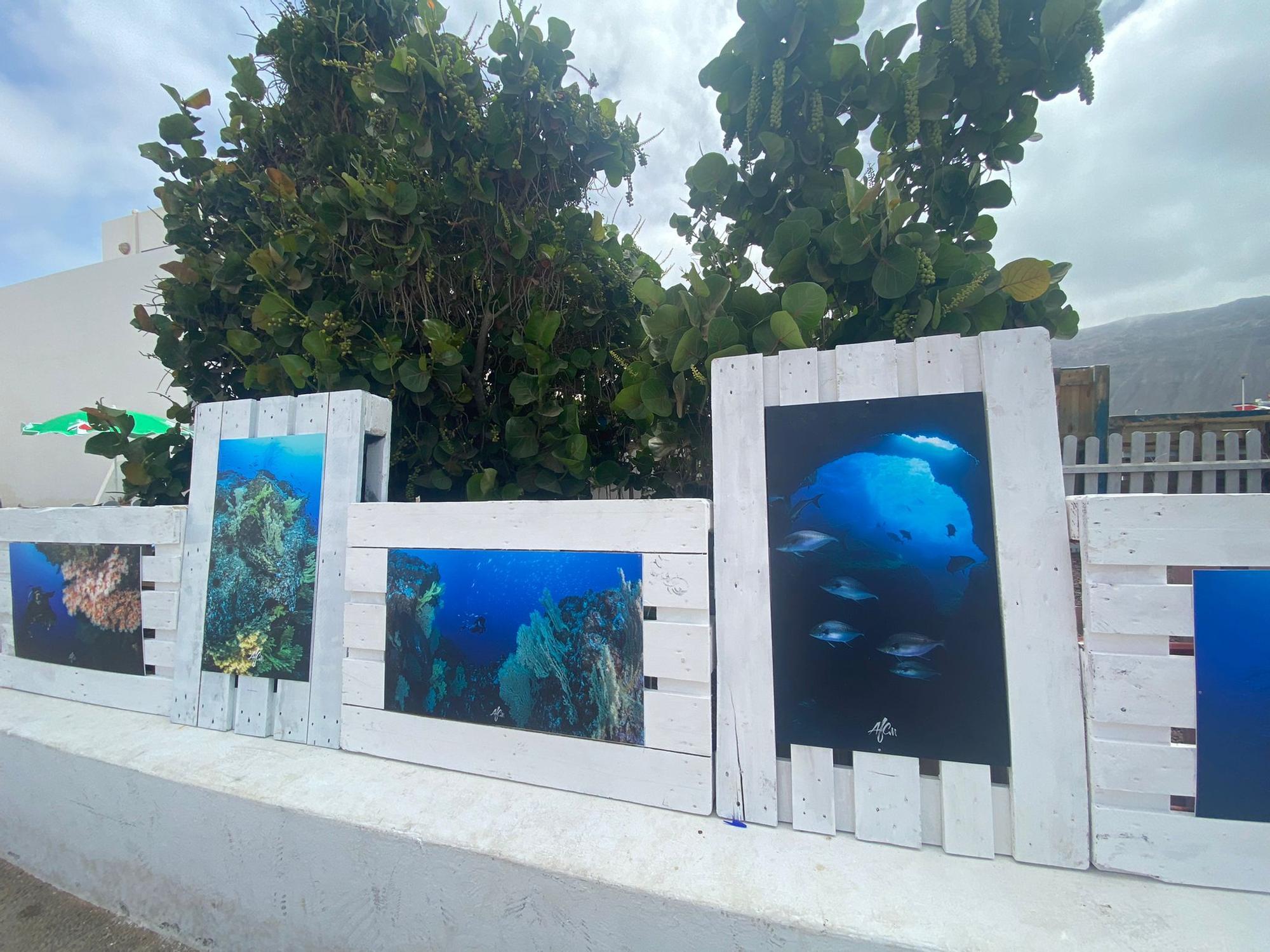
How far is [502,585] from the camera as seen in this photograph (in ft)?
8.04

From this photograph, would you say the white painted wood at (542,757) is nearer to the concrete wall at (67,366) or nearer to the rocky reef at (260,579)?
the rocky reef at (260,579)

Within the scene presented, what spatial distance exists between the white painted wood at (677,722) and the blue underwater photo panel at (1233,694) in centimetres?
140

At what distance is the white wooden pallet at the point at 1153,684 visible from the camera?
1704mm

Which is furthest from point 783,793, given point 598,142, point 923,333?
point 598,142

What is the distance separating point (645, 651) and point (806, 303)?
1.47 meters

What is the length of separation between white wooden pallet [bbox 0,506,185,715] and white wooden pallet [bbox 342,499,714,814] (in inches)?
45.5

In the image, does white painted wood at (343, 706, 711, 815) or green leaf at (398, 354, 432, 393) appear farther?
green leaf at (398, 354, 432, 393)

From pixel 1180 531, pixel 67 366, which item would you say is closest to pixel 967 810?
pixel 1180 531

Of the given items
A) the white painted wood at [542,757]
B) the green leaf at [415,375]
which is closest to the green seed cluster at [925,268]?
the white painted wood at [542,757]

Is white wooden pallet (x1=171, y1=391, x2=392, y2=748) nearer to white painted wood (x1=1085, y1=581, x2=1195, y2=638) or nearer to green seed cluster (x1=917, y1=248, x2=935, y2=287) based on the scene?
green seed cluster (x1=917, y1=248, x2=935, y2=287)

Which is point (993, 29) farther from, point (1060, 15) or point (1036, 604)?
point (1036, 604)

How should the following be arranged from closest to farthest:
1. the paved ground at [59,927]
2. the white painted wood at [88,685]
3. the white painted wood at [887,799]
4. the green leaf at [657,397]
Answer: the white painted wood at [887,799] → the paved ground at [59,927] → the green leaf at [657,397] → the white painted wood at [88,685]

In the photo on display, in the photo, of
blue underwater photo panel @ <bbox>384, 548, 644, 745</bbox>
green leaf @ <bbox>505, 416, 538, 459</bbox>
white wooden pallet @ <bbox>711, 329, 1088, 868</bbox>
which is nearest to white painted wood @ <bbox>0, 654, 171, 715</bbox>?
blue underwater photo panel @ <bbox>384, 548, 644, 745</bbox>

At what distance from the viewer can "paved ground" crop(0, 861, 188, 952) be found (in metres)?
2.53
